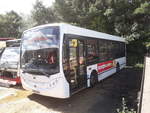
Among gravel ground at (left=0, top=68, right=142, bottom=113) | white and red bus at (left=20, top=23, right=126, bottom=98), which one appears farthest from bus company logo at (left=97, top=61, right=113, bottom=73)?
gravel ground at (left=0, top=68, right=142, bottom=113)

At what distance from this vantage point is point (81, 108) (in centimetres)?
482

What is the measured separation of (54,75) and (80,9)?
47.7ft

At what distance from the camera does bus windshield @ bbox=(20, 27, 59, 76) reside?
4.79 metres

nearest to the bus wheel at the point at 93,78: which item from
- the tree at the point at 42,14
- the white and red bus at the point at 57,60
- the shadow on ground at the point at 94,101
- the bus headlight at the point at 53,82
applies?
the white and red bus at the point at 57,60

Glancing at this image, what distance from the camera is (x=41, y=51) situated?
517cm

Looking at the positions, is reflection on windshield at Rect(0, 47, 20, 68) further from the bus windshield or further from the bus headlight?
the bus headlight

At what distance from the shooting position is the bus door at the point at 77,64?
5281 millimetres

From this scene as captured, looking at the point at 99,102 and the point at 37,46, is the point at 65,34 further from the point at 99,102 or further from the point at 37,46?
the point at 99,102

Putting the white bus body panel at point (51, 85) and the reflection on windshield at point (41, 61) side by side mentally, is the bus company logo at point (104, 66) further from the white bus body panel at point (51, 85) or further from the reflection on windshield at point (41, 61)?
the reflection on windshield at point (41, 61)

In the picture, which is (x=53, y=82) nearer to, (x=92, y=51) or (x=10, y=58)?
(x=92, y=51)

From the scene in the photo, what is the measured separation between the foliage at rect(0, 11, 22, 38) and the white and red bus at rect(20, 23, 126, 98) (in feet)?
75.3

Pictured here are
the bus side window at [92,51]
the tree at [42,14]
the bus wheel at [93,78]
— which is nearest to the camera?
the bus side window at [92,51]

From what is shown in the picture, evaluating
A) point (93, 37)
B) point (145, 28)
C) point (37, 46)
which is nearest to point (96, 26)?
point (145, 28)

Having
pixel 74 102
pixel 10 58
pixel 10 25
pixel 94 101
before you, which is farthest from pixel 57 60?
pixel 10 25
